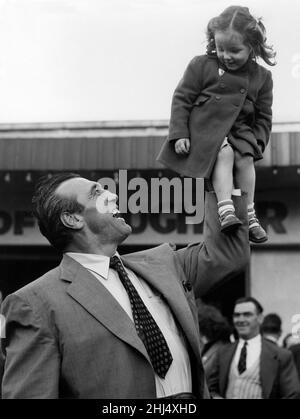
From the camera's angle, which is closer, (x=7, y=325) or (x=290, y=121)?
(x=7, y=325)

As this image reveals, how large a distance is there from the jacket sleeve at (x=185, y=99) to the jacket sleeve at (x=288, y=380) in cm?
253

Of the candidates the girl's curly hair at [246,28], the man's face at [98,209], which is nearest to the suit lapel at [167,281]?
the man's face at [98,209]

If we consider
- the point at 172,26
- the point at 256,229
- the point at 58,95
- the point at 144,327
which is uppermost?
the point at 172,26

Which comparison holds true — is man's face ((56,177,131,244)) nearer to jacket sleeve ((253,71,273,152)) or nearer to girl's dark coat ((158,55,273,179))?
girl's dark coat ((158,55,273,179))

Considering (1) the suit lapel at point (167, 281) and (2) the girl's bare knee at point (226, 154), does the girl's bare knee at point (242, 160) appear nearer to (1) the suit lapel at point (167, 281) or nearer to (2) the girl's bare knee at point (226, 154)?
(2) the girl's bare knee at point (226, 154)

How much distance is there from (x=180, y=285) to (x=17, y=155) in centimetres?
467

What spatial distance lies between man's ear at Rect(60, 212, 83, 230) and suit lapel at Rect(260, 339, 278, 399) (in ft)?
7.05

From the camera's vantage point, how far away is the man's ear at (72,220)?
232cm

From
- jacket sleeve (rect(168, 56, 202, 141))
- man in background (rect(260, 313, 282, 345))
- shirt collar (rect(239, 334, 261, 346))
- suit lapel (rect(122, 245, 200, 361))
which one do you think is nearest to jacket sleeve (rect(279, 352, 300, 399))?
shirt collar (rect(239, 334, 261, 346))

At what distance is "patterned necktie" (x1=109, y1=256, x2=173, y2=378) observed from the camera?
2.07 metres

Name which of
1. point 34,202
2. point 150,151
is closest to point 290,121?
point 150,151

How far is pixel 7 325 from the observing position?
2.13 metres

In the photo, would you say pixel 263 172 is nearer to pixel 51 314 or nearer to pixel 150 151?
pixel 150 151

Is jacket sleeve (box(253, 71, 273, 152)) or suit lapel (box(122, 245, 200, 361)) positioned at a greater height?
jacket sleeve (box(253, 71, 273, 152))
